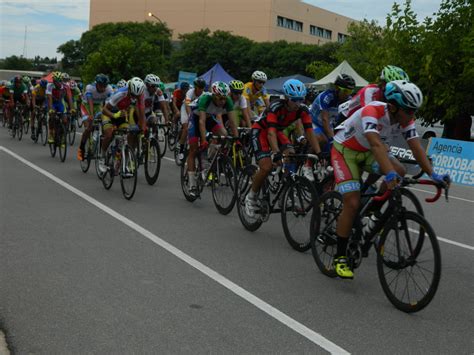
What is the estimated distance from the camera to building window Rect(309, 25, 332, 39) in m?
118

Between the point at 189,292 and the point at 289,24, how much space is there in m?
109

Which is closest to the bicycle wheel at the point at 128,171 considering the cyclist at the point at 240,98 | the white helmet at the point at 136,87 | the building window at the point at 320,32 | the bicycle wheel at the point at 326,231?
the white helmet at the point at 136,87

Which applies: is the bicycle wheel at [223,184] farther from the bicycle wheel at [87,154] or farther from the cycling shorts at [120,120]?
the bicycle wheel at [87,154]

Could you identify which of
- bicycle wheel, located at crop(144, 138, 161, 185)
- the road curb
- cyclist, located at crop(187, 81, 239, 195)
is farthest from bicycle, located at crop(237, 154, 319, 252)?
bicycle wheel, located at crop(144, 138, 161, 185)

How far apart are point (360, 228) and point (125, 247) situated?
2.67 metres

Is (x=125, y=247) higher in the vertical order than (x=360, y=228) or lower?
lower

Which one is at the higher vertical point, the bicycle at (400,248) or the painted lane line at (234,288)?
the bicycle at (400,248)

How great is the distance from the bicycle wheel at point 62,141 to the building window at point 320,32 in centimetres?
10585

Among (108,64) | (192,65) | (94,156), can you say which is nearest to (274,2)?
(192,65)

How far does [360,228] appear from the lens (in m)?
5.88

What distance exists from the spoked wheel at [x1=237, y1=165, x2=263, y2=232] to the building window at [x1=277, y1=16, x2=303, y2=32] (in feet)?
332

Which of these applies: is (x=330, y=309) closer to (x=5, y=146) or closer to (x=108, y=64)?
(x=5, y=146)

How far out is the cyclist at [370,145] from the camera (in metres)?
5.37

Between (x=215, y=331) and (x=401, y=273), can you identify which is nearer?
(x=215, y=331)
